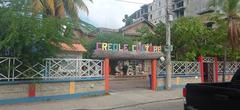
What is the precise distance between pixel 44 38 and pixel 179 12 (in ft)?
201

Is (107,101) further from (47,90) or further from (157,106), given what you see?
(47,90)

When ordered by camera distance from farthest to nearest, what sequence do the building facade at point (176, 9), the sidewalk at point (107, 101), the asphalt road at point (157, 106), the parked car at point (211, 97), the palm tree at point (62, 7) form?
the building facade at point (176, 9)
the palm tree at point (62, 7)
the asphalt road at point (157, 106)
the sidewalk at point (107, 101)
the parked car at point (211, 97)

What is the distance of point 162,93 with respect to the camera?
17406 mm

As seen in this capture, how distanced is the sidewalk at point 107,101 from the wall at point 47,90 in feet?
1.45

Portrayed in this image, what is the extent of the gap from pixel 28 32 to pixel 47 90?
116 inches

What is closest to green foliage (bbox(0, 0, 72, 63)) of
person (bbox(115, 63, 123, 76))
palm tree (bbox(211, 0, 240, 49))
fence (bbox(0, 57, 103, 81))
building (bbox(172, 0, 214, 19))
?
fence (bbox(0, 57, 103, 81))

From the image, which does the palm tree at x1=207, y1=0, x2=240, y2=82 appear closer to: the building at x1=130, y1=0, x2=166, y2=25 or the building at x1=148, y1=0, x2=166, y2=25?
the building at x1=130, y1=0, x2=166, y2=25

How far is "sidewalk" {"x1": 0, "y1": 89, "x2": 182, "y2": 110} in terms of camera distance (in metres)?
12.6

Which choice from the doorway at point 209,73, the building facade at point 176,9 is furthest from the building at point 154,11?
the doorway at point 209,73

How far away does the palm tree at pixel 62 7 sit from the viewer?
60.3 feet

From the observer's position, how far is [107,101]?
47.1ft

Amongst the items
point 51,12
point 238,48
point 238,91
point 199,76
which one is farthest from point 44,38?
point 238,48

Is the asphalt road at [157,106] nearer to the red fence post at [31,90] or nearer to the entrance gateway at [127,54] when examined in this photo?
the entrance gateway at [127,54]

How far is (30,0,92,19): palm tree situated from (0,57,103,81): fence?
3.87 metres
